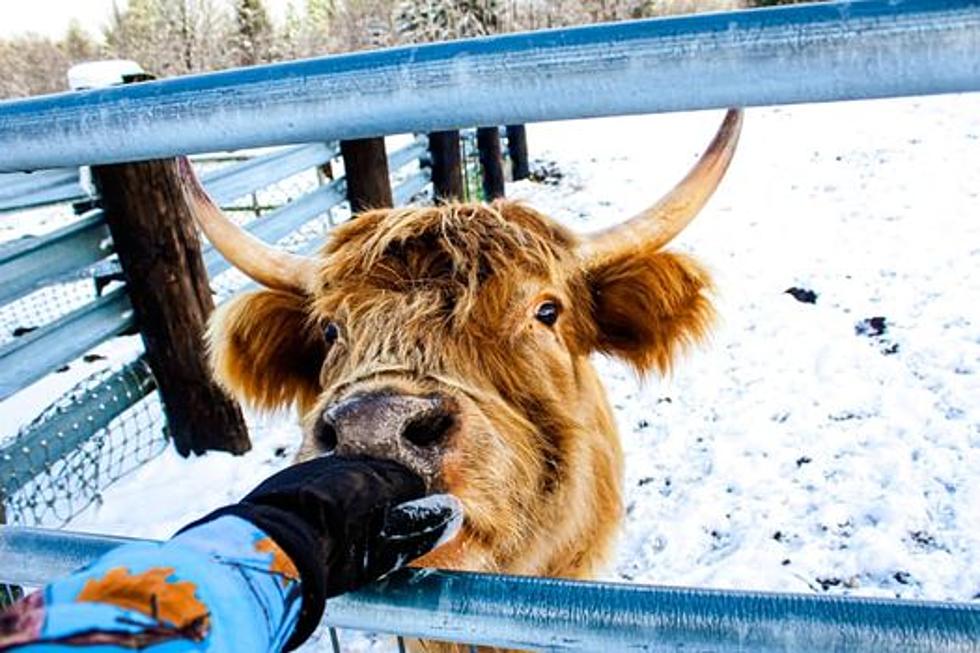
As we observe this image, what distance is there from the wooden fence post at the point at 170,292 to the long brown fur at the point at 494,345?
5.77 ft

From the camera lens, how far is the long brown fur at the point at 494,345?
1687mm

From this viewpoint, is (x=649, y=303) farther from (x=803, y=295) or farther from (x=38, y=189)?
(x=803, y=295)

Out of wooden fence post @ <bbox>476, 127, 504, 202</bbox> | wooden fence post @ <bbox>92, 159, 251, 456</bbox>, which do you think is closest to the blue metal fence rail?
wooden fence post @ <bbox>92, 159, 251, 456</bbox>

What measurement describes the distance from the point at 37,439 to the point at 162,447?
1083 millimetres

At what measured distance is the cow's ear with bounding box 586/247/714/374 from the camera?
225 cm

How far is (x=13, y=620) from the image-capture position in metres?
0.58

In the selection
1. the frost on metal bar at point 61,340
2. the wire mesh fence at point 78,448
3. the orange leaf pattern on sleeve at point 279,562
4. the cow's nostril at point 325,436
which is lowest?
the wire mesh fence at point 78,448

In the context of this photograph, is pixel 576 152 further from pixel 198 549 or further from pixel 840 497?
pixel 198 549

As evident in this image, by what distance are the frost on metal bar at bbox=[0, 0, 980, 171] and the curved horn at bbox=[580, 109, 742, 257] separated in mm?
948

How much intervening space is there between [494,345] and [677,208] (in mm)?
643

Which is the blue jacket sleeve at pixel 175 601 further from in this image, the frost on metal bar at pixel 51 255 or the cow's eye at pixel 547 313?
the frost on metal bar at pixel 51 255

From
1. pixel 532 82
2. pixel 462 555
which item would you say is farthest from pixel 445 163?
pixel 532 82

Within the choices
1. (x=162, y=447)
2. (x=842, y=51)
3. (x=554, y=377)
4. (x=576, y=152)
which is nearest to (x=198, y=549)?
(x=842, y=51)

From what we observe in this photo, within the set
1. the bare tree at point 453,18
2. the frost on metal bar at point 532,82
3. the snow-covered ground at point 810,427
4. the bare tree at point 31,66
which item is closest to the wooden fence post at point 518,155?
the snow-covered ground at point 810,427
